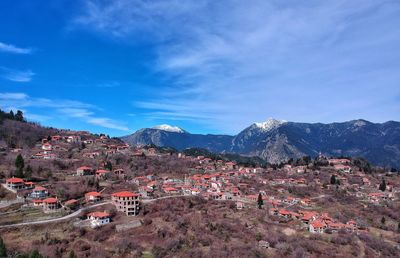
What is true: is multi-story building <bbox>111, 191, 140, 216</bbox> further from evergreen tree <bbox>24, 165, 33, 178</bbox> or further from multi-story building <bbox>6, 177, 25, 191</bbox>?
evergreen tree <bbox>24, 165, 33, 178</bbox>

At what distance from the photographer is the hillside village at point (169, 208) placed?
5219 cm

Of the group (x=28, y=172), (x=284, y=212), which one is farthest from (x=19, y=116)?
(x=284, y=212)

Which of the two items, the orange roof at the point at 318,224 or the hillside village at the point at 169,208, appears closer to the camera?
the hillside village at the point at 169,208

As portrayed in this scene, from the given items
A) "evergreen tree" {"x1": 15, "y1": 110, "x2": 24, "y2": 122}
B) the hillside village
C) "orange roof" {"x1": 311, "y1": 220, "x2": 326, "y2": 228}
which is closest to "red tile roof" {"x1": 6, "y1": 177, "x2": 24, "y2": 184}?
the hillside village

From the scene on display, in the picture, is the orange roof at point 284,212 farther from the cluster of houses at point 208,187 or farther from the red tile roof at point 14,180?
the red tile roof at point 14,180

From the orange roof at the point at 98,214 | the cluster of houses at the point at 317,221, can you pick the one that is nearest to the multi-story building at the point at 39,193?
the orange roof at the point at 98,214

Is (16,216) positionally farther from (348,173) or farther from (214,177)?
(348,173)

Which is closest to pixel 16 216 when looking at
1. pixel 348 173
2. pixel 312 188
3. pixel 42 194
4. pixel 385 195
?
pixel 42 194

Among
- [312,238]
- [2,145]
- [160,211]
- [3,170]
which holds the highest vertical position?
[2,145]

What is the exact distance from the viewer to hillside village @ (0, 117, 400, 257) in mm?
52188

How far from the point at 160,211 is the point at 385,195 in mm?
68825

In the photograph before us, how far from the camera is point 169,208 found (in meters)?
68.1

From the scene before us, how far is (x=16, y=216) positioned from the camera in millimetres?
53875

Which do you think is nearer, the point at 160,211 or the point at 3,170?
the point at 160,211
